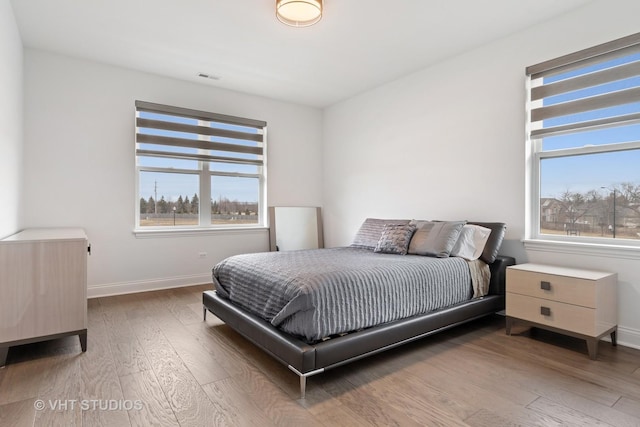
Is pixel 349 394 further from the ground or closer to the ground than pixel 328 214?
closer to the ground

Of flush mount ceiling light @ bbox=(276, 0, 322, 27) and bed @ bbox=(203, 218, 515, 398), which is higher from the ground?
flush mount ceiling light @ bbox=(276, 0, 322, 27)

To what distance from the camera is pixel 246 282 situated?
2.64 m

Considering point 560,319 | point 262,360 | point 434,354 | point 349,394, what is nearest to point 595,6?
point 560,319

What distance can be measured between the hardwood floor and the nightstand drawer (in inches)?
7.4

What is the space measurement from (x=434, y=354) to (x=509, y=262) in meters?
1.29

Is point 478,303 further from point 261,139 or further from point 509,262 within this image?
point 261,139

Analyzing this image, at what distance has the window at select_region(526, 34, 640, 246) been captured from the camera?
2.67 m

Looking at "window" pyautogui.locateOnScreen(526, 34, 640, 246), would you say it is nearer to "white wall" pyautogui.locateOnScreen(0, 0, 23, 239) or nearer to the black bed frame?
the black bed frame

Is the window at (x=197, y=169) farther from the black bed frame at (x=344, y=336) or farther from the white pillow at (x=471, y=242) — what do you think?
the white pillow at (x=471, y=242)

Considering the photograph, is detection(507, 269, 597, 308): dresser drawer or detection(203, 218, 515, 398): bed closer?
detection(203, 218, 515, 398): bed

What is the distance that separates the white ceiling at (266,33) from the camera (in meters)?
2.85

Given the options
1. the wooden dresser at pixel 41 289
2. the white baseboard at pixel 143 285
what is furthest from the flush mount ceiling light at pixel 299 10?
the white baseboard at pixel 143 285

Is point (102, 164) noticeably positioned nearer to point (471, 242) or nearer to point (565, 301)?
point (471, 242)

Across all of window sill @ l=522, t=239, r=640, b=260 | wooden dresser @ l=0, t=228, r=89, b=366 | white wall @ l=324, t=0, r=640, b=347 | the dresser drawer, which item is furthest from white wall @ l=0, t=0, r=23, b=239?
window sill @ l=522, t=239, r=640, b=260
